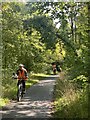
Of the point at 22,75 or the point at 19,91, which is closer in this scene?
the point at 19,91

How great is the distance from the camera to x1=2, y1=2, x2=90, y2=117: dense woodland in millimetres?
10000

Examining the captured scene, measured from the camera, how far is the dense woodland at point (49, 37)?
10.0 m

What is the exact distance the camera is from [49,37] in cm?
2905

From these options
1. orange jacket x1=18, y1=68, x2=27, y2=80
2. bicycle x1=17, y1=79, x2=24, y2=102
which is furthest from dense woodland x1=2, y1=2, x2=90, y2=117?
orange jacket x1=18, y1=68, x2=27, y2=80

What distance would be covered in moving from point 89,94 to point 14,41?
9610 mm

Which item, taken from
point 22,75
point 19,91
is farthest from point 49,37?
point 19,91

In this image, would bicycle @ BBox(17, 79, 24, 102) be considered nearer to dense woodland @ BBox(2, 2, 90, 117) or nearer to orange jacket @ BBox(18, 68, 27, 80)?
orange jacket @ BBox(18, 68, 27, 80)

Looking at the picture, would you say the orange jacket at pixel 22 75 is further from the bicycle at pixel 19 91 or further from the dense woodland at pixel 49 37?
the dense woodland at pixel 49 37

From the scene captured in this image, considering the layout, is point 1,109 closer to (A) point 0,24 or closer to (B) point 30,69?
(A) point 0,24

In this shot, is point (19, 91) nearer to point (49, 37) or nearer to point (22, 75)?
point (22, 75)

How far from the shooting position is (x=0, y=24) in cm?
1547

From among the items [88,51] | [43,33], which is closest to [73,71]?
[88,51]

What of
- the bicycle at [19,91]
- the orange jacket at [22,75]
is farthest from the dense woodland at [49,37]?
the orange jacket at [22,75]

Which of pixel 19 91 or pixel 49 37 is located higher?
pixel 49 37
